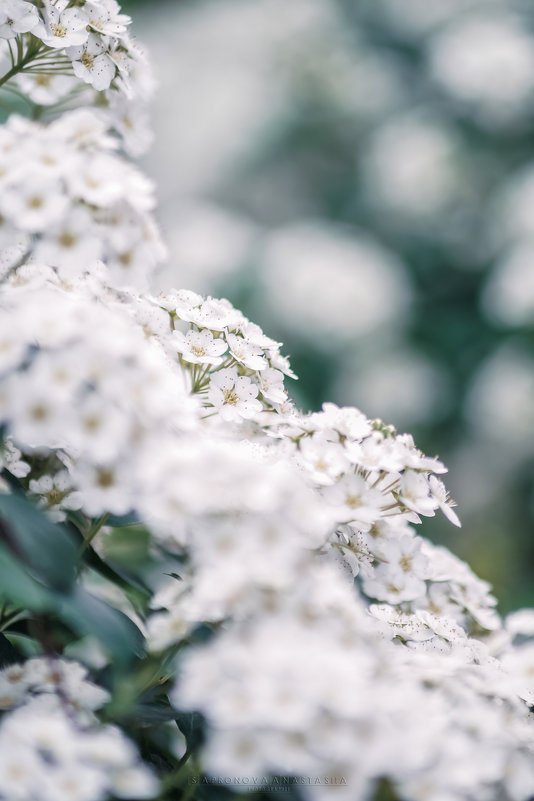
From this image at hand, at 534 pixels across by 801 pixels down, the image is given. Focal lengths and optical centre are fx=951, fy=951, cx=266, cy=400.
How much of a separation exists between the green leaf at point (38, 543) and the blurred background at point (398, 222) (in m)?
1.69

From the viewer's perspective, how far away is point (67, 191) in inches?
20.1

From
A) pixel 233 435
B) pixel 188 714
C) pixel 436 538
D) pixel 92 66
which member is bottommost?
pixel 436 538

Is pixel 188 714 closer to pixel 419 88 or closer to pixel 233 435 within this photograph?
pixel 233 435

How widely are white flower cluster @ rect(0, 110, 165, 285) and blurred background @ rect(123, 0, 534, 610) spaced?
1.68 meters

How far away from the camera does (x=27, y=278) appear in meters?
0.57

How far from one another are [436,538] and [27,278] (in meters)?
1.82

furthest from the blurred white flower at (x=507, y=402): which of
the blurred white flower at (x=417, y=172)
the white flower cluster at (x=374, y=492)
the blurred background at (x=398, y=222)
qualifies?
the white flower cluster at (x=374, y=492)

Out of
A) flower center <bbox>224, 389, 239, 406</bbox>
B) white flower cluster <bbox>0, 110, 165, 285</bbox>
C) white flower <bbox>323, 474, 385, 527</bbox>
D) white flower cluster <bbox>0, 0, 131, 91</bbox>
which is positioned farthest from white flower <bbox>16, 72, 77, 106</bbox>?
white flower <bbox>323, 474, 385, 527</bbox>

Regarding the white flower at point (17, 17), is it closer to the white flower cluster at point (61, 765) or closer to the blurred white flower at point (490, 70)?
the white flower cluster at point (61, 765)

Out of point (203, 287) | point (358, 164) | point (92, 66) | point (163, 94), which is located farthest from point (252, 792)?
point (163, 94)

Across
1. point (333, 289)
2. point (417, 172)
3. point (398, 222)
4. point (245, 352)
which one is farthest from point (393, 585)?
point (398, 222)

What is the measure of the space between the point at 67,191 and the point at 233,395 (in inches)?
7.3

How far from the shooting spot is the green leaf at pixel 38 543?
1.55 ft

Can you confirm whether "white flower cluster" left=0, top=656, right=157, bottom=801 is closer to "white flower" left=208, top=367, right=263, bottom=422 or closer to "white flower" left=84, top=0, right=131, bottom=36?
"white flower" left=208, top=367, right=263, bottom=422
